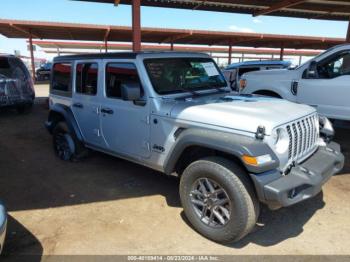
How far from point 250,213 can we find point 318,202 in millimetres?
1619

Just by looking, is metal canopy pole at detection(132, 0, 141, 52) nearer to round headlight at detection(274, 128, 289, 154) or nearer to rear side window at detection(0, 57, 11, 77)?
rear side window at detection(0, 57, 11, 77)

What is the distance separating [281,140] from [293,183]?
43 cm

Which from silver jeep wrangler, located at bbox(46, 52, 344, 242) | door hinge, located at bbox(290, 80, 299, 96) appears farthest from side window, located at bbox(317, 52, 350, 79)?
silver jeep wrangler, located at bbox(46, 52, 344, 242)

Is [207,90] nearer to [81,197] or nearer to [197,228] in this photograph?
[197,228]

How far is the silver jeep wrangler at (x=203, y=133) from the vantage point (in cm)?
296

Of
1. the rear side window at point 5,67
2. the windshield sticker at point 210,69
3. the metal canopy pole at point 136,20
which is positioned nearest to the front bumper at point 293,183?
the windshield sticker at point 210,69

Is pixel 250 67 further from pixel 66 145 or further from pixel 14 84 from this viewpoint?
pixel 66 145

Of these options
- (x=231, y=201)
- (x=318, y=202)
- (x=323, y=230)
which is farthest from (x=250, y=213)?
(x=318, y=202)

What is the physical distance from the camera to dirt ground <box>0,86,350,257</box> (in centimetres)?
320

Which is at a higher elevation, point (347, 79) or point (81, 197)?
point (347, 79)

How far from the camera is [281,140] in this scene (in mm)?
3086

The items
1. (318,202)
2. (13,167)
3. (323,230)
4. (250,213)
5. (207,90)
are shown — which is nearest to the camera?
(250,213)

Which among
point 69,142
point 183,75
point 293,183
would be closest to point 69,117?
point 69,142

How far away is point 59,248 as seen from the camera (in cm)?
320
